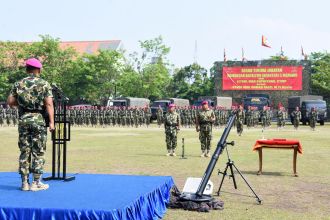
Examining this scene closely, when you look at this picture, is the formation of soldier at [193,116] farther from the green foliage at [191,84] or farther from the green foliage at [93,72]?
the green foliage at [191,84]

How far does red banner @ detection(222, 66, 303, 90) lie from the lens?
46469mm

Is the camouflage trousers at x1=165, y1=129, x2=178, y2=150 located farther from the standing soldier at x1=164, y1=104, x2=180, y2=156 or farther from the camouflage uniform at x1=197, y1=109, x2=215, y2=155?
the camouflage uniform at x1=197, y1=109, x2=215, y2=155

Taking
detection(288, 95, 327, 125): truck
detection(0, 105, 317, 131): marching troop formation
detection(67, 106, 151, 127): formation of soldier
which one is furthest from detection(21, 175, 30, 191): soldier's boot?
detection(288, 95, 327, 125): truck

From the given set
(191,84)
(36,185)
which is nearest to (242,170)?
(36,185)

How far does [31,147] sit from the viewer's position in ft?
21.9

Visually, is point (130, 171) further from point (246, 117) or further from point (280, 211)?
point (246, 117)

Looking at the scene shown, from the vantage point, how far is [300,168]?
1278 centimetres

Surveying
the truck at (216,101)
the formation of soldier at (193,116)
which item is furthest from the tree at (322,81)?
the formation of soldier at (193,116)

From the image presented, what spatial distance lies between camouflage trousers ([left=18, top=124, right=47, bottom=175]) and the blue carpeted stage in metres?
0.34

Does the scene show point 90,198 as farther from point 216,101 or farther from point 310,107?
point 216,101

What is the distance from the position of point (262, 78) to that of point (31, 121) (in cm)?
4231

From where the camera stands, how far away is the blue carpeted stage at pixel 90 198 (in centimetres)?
540

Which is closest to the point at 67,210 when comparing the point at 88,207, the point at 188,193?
the point at 88,207

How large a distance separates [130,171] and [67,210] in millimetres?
6312
